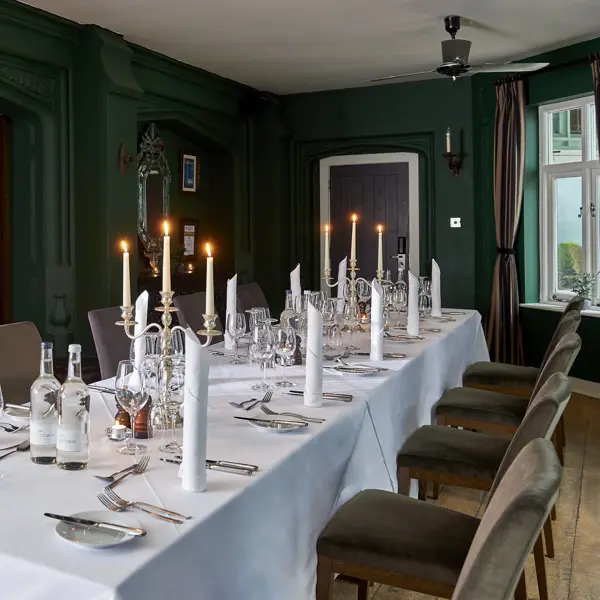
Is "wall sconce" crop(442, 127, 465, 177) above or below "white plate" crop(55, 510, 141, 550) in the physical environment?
above

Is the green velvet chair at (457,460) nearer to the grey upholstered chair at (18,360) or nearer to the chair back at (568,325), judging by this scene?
the chair back at (568,325)

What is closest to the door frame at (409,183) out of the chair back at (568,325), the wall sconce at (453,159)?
the wall sconce at (453,159)

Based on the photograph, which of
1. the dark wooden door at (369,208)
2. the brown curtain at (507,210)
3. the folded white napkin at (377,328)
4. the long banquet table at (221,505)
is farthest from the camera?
the dark wooden door at (369,208)

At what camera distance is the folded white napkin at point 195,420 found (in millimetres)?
1482

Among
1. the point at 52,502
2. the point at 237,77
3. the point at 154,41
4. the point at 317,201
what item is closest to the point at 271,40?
the point at 154,41

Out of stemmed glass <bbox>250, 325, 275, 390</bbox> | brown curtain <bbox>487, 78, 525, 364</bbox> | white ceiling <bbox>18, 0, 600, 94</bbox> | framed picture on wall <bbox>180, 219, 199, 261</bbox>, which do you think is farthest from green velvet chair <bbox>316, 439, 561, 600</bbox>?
framed picture on wall <bbox>180, 219, 199, 261</bbox>

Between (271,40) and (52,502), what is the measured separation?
473 centimetres

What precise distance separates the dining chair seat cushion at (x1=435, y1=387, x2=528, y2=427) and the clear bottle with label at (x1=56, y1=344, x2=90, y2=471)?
2048 mm

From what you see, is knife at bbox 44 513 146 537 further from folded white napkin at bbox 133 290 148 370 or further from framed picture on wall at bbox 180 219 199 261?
framed picture on wall at bbox 180 219 199 261

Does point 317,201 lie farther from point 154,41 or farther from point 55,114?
point 55,114

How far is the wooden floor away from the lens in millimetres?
2621

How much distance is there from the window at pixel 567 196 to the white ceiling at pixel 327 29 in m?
0.67

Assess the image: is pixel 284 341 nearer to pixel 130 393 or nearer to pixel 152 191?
pixel 130 393

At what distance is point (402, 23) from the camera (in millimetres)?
5094
